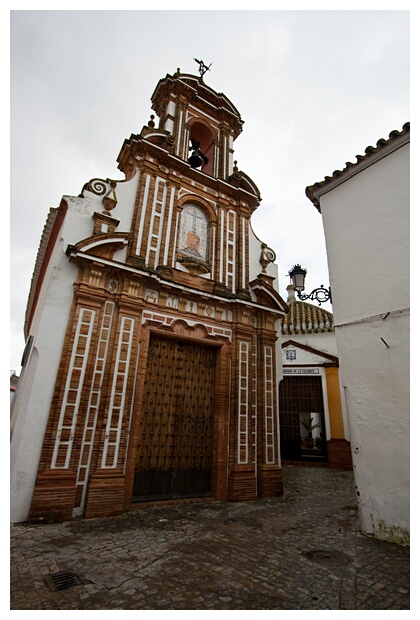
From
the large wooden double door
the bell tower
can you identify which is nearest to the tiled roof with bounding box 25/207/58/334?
the bell tower

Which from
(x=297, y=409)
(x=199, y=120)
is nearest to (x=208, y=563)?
(x=297, y=409)

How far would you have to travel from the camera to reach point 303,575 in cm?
362

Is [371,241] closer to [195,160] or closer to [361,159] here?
[361,159]

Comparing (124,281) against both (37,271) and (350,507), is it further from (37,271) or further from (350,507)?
(350,507)

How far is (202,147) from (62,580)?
11610 millimetres

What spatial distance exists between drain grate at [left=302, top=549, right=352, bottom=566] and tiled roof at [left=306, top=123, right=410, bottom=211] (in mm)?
6288

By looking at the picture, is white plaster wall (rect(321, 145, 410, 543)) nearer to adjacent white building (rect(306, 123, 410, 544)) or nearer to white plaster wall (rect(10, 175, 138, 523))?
adjacent white building (rect(306, 123, 410, 544))

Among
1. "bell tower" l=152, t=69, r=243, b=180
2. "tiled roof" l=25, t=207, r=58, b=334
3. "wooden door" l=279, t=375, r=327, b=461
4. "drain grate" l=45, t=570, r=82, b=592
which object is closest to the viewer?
"drain grate" l=45, t=570, r=82, b=592

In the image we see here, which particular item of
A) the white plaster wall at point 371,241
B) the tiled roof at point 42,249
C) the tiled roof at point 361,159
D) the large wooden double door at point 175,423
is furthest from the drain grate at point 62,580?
the tiled roof at point 361,159

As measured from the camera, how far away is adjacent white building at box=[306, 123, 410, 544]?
477cm

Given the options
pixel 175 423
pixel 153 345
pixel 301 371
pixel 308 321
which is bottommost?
pixel 175 423

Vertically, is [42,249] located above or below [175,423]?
above

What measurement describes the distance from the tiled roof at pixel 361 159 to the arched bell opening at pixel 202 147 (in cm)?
426

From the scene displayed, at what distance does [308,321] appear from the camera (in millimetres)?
16531
